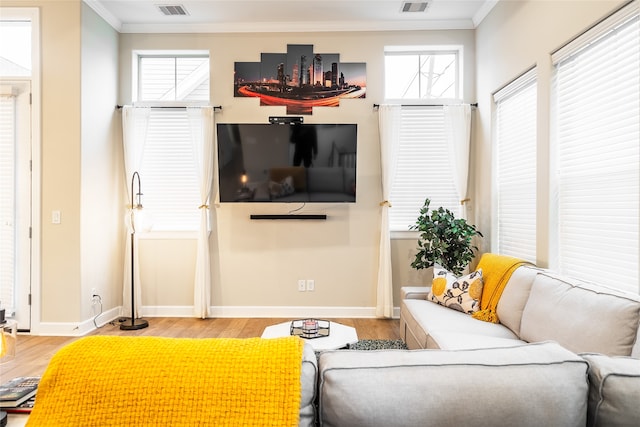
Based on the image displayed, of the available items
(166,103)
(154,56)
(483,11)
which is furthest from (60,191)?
(483,11)

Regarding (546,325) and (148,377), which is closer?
(148,377)

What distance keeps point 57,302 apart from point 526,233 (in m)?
4.37

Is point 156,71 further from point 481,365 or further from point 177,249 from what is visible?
point 481,365

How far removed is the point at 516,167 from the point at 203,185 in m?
3.18

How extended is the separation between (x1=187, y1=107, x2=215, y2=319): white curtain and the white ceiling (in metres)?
0.97

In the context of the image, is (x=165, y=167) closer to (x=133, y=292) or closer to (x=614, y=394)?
(x=133, y=292)

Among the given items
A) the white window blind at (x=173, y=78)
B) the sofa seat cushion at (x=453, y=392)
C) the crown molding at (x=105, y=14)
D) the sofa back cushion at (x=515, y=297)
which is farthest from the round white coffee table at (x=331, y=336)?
the crown molding at (x=105, y=14)

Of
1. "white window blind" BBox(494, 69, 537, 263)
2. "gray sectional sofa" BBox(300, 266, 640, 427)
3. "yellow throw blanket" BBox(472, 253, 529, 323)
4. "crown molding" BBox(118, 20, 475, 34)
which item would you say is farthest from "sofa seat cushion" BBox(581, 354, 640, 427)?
"crown molding" BBox(118, 20, 475, 34)

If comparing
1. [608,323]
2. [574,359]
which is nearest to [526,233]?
[608,323]

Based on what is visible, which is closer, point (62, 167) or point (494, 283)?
point (494, 283)

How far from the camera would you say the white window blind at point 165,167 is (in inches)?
174

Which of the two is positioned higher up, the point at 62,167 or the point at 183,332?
the point at 62,167

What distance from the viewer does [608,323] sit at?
5.71 ft

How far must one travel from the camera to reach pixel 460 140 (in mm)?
4242
